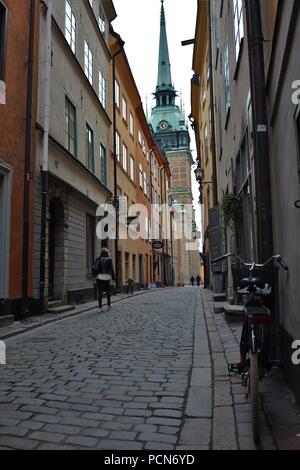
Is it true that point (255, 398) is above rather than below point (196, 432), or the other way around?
above

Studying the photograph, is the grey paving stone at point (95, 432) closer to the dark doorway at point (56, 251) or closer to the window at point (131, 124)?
the dark doorway at point (56, 251)

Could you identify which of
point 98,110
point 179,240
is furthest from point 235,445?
point 179,240

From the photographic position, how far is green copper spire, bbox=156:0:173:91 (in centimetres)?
8100

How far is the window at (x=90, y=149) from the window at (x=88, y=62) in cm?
209

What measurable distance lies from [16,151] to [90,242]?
25.6 ft

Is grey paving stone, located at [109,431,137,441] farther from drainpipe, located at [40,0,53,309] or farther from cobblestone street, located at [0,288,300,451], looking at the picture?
drainpipe, located at [40,0,53,309]

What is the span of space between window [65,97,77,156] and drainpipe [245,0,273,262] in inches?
392

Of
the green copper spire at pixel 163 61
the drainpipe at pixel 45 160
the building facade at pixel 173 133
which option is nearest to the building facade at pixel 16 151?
the drainpipe at pixel 45 160

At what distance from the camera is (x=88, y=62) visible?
58.7 feet

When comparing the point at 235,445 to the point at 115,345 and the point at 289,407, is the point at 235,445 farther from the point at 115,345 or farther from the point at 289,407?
the point at 115,345

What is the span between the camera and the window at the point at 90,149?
56.6 ft

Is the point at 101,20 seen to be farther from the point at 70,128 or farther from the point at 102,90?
the point at 70,128

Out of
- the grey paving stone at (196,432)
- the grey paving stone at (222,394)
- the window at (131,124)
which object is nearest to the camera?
the grey paving stone at (196,432)

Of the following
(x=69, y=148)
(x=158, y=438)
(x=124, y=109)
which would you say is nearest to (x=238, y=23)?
(x=158, y=438)
